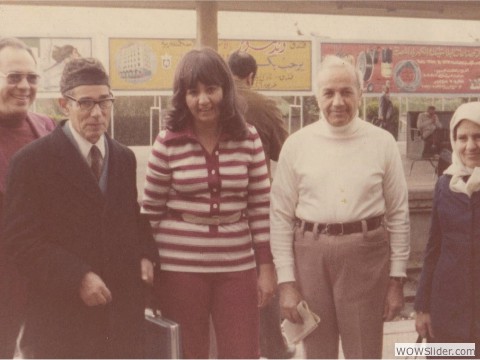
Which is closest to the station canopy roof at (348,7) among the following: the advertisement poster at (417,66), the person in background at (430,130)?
the advertisement poster at (417,66)

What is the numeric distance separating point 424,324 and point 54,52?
15.8ft

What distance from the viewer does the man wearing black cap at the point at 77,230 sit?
181 cm

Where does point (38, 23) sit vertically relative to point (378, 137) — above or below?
above

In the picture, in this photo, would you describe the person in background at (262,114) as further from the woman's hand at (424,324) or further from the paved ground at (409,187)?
the woman's hand at (424,324)

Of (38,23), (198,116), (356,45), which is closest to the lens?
(198,116)

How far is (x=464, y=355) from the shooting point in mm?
2049

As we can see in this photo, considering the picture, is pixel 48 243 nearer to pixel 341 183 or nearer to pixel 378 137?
pixel 341 183

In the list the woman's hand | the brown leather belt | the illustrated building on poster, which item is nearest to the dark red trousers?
the brown leather belt

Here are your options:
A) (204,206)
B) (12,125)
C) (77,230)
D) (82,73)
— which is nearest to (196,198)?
(204,206)

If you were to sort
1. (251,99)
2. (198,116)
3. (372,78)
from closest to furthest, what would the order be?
(198,116)
(251,99)
(372,78)

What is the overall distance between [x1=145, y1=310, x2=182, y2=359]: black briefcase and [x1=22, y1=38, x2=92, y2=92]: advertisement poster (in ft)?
14.0

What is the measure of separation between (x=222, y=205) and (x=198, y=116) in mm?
250

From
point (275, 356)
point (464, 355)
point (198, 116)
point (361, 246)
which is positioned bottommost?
point (275, 356)

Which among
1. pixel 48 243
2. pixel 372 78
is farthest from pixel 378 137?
pixel 372 78
